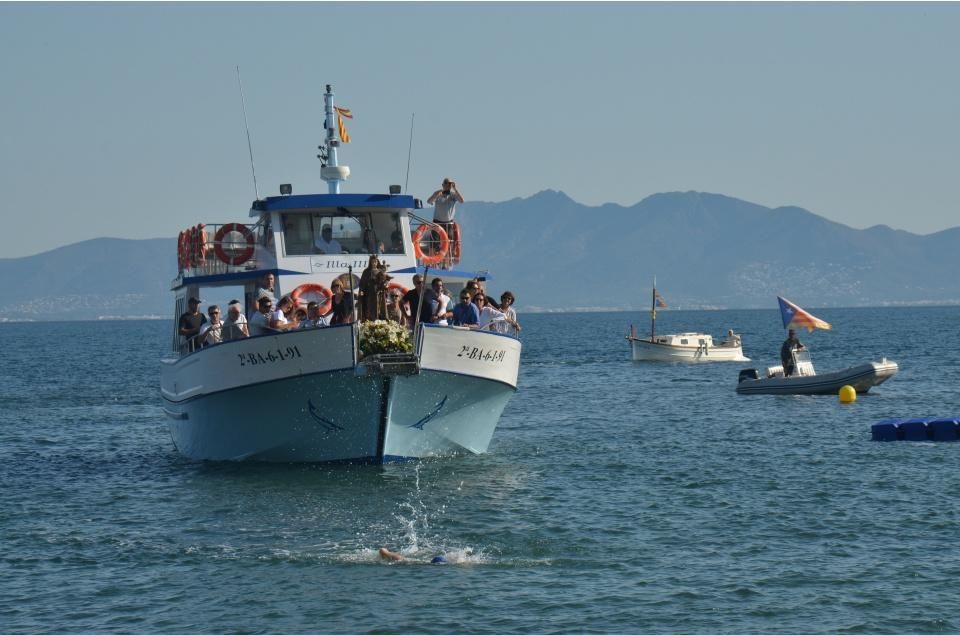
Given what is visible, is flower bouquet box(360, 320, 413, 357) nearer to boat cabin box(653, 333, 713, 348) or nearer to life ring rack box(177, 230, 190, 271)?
life ring rack box(177, 230, 190, 271)

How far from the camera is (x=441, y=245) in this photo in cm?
3061

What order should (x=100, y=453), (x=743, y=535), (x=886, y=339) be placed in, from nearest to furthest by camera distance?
(x=743, y=535) → (x=100, y=453) → (x=886, y=339)

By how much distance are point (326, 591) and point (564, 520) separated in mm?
5689

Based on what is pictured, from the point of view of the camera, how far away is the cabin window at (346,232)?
97.0 ft

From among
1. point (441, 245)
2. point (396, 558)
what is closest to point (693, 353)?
point (441, 245)

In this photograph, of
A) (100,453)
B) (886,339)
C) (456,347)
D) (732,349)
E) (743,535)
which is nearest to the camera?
(743,535)

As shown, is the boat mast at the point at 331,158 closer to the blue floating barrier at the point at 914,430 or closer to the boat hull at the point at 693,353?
the blue floating barrier at the point at 914,430

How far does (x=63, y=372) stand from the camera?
258 ft

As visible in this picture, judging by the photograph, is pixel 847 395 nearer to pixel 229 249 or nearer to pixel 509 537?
pixel 229 249

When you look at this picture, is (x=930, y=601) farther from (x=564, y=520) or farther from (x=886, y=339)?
(x=886, y=339)

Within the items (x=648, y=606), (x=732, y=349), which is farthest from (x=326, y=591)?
(x=732, y=349)

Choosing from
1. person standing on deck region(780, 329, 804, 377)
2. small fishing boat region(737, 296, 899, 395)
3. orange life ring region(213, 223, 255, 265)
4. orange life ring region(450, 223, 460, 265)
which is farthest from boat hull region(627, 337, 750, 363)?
orange life ring region(213, 223, 255, 265)

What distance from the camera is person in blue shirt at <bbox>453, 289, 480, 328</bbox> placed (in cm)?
2612

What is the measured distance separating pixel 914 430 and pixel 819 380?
41.9 feet
